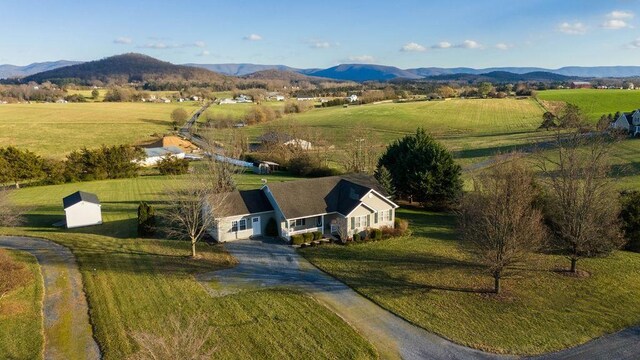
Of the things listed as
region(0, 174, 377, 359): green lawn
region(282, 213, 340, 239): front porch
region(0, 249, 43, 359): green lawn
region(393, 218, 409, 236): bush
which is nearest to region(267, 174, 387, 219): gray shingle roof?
region(282, 213, 340, 239): front porch

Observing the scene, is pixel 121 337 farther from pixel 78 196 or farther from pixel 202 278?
pixel 78 196

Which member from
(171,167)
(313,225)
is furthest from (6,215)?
(171,167)

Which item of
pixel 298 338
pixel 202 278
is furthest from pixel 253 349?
pixel 202 278

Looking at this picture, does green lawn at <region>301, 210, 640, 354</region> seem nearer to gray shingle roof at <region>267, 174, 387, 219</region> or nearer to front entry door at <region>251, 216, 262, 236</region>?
gray shingle roof at <region>267, 174, 387, 219</region>

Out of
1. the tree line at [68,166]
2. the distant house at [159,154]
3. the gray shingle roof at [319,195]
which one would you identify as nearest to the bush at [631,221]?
the gray shingle roof at [319,195]

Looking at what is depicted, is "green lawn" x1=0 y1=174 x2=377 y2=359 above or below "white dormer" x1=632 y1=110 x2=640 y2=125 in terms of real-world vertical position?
below

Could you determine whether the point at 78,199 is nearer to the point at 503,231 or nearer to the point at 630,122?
the point at 503,231

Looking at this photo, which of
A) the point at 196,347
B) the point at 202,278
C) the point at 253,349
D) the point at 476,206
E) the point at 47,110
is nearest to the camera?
the point at 196,347

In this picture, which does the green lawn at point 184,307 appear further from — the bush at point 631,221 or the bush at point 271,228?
the bush at point 631,221
